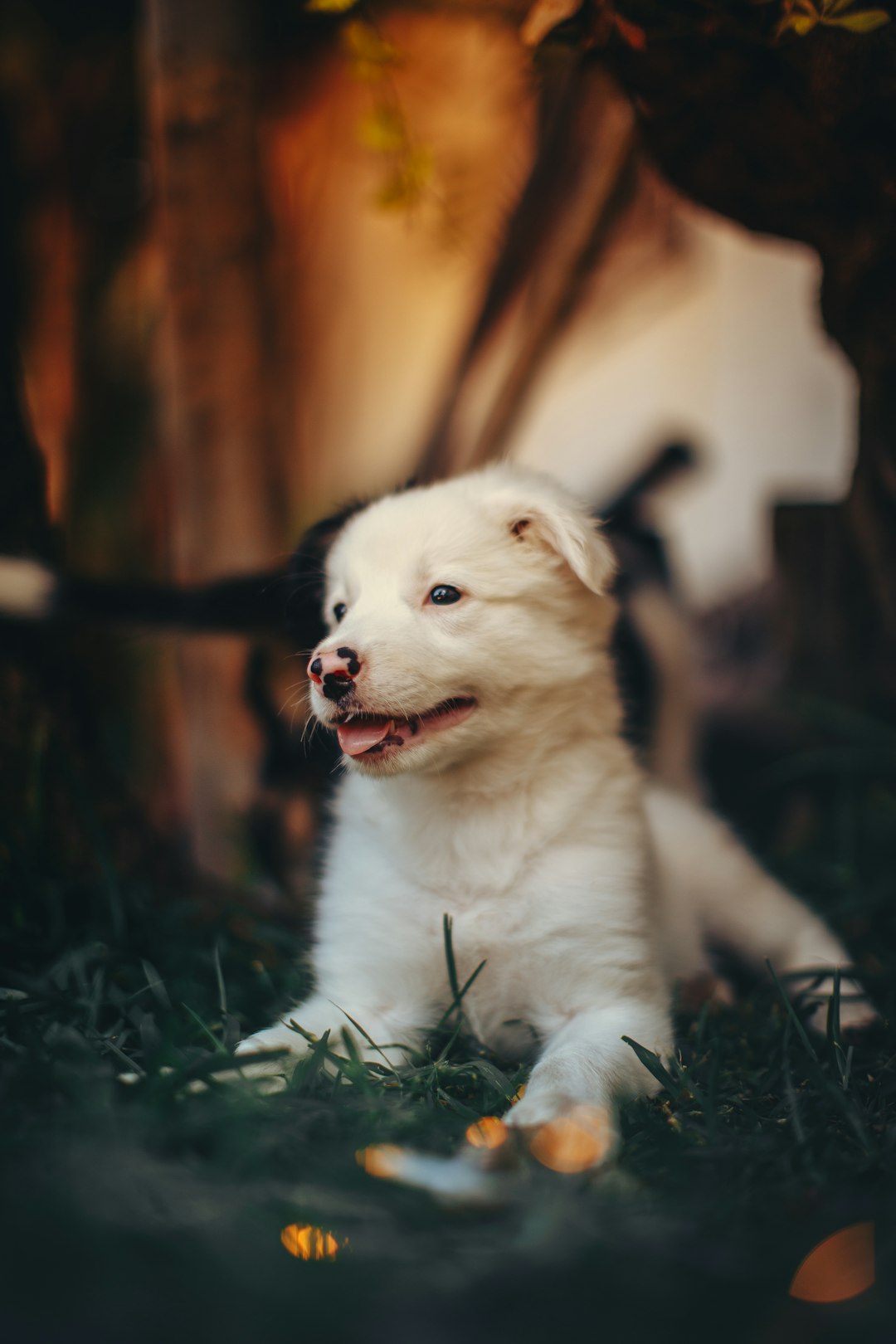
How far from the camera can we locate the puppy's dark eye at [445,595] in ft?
6.85

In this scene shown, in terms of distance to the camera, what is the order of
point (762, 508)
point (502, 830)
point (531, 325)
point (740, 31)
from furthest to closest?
point (762, 508) → point (531, 325) → point (502, 830) → point (740, 31)

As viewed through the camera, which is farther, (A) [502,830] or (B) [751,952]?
(B) [751,952]

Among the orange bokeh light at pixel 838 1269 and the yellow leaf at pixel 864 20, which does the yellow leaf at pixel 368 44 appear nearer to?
the yellow leaf at pixel 864 20

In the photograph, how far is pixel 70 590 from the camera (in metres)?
2.53

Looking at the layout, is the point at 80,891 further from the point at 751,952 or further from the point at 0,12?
the point at 0,12

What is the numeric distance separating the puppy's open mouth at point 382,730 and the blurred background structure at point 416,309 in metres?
0.97

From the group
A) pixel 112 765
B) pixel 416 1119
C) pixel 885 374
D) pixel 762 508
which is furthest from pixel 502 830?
pixel 762 508

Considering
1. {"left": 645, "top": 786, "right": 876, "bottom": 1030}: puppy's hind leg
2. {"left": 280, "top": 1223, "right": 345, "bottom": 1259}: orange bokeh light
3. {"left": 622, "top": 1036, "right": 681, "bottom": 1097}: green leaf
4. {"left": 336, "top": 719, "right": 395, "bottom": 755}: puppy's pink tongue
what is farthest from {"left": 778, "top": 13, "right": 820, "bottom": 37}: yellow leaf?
{"left": 280, "top": 1223, "right": 345, "bottom": 1259}: orange bokeh light

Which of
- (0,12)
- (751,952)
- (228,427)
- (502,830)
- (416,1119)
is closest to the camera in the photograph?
(416,1119)

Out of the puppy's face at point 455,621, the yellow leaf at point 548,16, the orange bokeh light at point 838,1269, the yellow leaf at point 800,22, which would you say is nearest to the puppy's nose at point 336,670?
the puppy's face at point 455,621

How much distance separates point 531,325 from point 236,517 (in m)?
1.63

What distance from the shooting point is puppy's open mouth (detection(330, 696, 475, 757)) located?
1.97 meters

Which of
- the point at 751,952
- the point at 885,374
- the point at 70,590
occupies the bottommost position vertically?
the point at 751,952

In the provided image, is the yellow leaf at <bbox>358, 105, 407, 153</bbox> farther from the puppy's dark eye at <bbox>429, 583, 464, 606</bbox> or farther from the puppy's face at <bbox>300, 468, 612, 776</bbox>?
the puppy's dark eye at <bbox>429, 583, 464, 606</bbox>
